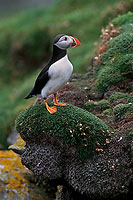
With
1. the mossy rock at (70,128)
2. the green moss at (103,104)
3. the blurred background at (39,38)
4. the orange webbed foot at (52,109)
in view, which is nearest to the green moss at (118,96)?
the green moss at (103,104)

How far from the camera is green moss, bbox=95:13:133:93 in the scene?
7.23 metres

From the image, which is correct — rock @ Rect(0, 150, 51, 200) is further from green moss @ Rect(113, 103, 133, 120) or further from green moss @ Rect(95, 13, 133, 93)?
green moss @ Rect(95, 13, 133, 93)

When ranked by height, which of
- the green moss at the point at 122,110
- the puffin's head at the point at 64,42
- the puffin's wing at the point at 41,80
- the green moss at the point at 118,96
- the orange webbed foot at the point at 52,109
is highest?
the puffin's head at the point at 64,42

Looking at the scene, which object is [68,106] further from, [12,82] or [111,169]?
[12,82]

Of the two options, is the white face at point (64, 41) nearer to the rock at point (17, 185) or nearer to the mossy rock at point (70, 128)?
the mossy rock at point (70, 128)

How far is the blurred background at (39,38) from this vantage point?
13.1 m

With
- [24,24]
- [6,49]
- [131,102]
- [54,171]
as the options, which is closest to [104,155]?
[54,171]

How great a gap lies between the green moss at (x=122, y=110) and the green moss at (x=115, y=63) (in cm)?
125

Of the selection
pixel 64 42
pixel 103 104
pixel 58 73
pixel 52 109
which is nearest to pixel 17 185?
pixel 52 109

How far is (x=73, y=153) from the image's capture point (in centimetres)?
519

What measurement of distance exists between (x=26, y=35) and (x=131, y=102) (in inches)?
440

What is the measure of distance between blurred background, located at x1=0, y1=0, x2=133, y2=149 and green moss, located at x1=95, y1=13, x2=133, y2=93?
3907 millimetres

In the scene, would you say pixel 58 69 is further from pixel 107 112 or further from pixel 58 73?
pixel 107 112

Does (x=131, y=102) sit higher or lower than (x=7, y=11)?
lower
